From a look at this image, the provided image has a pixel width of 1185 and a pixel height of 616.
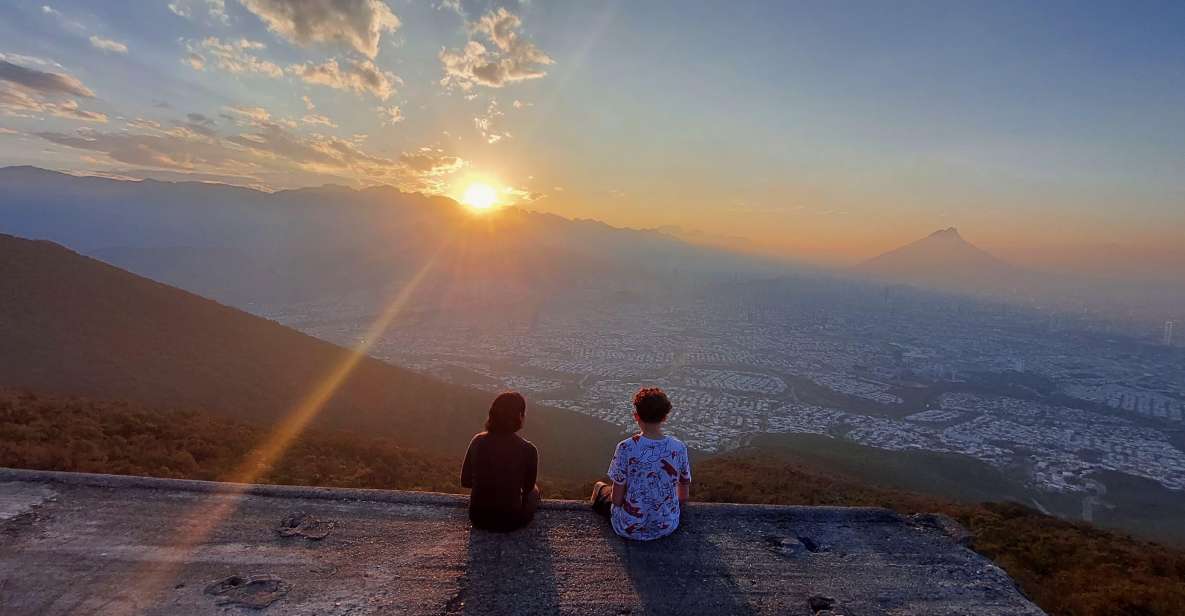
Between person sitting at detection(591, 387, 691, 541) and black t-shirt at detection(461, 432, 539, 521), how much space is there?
3.03 feet

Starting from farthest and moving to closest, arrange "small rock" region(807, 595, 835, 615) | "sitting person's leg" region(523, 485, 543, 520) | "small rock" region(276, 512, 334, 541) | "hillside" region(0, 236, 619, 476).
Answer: "hillside" region(0, 236, 619, 476)
"sitting person's leg" region(523, 485, 543, 520)
"small rock" region(276, 512, 334, 541)
"small rock" region(807, 595, 835, 615)

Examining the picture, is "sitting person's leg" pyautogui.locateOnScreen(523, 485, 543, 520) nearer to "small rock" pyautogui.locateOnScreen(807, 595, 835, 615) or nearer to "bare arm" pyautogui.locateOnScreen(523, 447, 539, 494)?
"bare arm" pyautogui.locateOnScreen(523, 447, 539, 494)

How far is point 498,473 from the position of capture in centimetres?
542

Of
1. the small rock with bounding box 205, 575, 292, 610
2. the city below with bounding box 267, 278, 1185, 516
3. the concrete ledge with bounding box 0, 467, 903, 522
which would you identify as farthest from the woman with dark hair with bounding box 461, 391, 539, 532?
the city below with bounding box 267, 278, 1185, 516

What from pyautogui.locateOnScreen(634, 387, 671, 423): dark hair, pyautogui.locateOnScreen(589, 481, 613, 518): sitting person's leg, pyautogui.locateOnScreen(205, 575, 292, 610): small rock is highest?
pyautogui.locateOnScreen(634, 387, 671, 423): dark hair

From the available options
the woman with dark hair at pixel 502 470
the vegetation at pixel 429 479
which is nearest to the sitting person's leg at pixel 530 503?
the woman with dark hair at pixel 502 470

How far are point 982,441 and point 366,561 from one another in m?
52.3

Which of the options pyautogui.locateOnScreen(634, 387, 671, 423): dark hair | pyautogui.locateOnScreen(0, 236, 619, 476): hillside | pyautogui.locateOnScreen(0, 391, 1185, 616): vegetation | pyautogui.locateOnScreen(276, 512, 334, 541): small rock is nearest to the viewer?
pyautogui.locateOnScreen(634, 387, 671, 423): dark hair

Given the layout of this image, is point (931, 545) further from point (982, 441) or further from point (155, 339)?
point (982, 441)

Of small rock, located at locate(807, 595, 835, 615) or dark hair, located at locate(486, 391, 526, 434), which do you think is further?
dark hair, located at locate(486, 391, 526, 434)

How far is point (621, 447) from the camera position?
535 centimetres

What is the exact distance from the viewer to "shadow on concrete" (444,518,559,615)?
462cm

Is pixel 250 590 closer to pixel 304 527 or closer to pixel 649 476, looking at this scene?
pixel 304 527

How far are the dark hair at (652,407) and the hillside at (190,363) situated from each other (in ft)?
56.5
